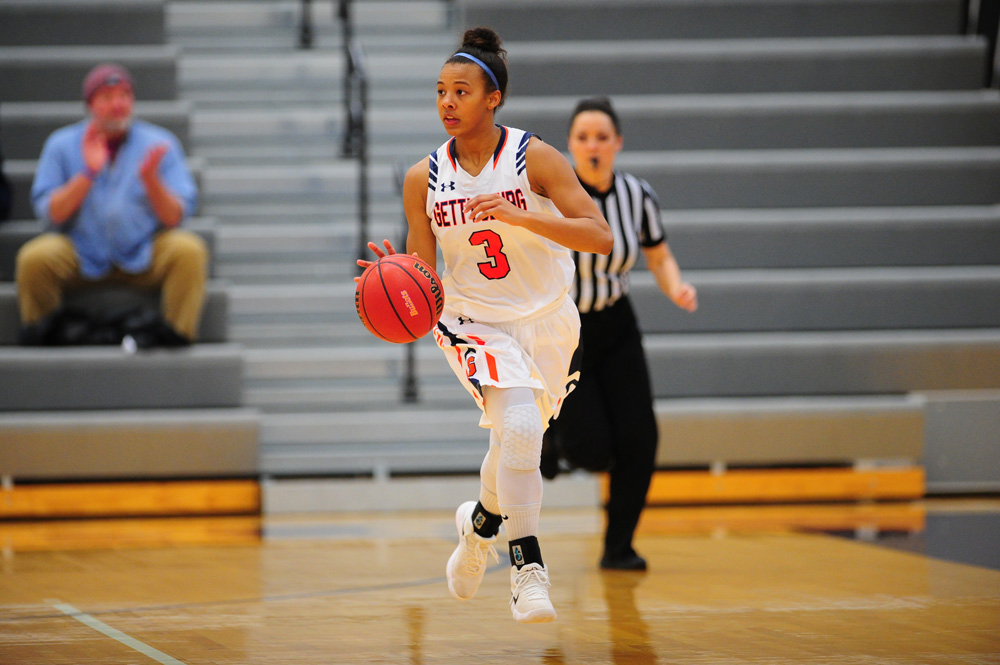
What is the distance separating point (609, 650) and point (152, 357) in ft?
12.3

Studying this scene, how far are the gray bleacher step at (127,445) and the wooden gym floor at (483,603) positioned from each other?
572 millimetres

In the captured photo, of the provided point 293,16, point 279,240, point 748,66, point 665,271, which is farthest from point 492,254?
point 293,16

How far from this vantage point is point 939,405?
6262 millimetres

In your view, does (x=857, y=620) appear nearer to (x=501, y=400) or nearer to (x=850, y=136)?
(x=501, y=400)

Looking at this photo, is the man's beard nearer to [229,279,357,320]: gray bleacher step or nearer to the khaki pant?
the khaki pant

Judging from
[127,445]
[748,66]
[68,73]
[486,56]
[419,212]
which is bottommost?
[127,445]

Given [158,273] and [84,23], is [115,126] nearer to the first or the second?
[158,273]

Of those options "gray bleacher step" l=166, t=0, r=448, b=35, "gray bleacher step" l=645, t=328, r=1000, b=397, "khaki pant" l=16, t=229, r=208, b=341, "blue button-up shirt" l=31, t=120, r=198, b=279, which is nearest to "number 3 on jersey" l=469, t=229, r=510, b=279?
"khaki pant" l=16, t=229, r=208, b=341

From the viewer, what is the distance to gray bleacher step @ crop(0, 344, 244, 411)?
19.4ft

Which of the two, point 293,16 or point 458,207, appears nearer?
point 458,207

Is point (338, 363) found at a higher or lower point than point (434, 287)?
lower

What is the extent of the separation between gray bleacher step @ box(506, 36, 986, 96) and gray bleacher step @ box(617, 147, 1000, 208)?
0.61m

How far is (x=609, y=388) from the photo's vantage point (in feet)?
14.0

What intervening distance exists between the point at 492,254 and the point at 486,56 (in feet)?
1.76
